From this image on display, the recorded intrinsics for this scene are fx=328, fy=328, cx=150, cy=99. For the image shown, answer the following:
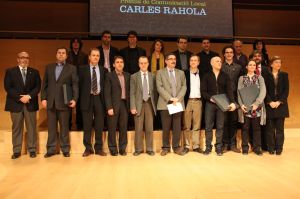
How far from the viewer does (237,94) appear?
4.54 meters

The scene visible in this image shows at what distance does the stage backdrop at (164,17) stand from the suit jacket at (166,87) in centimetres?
163

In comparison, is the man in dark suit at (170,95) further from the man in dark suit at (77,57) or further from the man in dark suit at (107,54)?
the man in dark suit at (77,57)

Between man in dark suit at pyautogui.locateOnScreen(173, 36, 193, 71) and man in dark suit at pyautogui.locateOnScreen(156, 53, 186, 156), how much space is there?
40 centimetres

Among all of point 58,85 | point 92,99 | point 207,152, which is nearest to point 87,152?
point 92,99

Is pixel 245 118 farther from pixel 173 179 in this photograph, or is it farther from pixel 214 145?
pixel 173 179

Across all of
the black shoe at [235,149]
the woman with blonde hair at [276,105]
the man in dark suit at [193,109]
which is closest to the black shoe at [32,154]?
the man in dark suit at [193,109]

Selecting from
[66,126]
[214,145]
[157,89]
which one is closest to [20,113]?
[66,126]

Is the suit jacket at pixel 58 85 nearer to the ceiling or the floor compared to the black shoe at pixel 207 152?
nearer to the ceiling

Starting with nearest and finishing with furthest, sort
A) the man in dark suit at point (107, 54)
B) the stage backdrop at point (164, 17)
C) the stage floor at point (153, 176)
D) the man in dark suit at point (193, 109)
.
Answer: the stage floor at point (153, 176) < the man in dark suit at point (193, 109) < the man in dark suit at point (107, 54) < the stage backdrop at point (164, 17)

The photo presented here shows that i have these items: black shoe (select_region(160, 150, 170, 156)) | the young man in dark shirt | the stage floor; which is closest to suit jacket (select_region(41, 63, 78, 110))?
the stage floor

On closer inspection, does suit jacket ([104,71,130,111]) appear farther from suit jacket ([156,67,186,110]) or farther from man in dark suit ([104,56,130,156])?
suit jacket ([156,67,186,110])

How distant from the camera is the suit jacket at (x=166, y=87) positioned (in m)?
4.39

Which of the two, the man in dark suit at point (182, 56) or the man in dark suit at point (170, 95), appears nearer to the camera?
the man in dark suit at point (170, 95)

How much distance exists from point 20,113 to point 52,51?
2.05 meters
